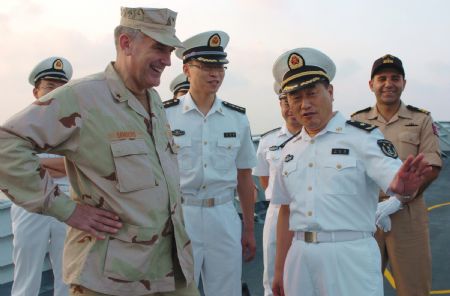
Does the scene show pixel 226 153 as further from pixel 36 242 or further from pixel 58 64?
pixel 58 64

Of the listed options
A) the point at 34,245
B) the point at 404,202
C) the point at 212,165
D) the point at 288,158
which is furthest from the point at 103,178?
the point at 404,202

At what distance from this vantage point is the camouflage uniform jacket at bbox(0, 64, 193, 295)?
6.49ft

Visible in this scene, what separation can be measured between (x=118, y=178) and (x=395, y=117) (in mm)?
2470

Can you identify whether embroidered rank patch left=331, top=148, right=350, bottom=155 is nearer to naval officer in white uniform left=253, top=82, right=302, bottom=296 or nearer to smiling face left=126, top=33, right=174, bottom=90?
smiling face left=126, top=33, right=174, bottom=90

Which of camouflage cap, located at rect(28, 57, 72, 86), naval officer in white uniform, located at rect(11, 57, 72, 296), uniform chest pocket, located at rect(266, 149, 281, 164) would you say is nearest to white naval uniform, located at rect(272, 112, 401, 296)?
uniform chest pocket, located at rect(266, 149, 281, 164)

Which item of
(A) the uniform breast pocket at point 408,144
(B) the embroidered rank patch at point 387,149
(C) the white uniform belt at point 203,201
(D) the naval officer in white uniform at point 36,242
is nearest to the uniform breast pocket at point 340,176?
(B) the embroidered rank patch at point 387,149

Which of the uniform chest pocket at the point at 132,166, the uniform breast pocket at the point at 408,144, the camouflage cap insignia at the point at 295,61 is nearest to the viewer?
the uniform chest pocket at the point at 132,166

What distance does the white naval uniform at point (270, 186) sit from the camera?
3.82 metres

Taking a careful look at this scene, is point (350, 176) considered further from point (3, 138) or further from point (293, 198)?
point (3, 138)

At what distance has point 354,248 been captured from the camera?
2326mm

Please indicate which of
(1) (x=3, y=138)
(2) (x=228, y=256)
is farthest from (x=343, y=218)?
(1) (x=3, y=138)

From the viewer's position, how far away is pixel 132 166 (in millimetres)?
2145

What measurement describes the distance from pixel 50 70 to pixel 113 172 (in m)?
2.47

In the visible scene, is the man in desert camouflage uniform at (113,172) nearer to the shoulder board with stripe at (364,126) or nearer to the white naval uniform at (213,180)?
the white naval uniform at (213,180)
